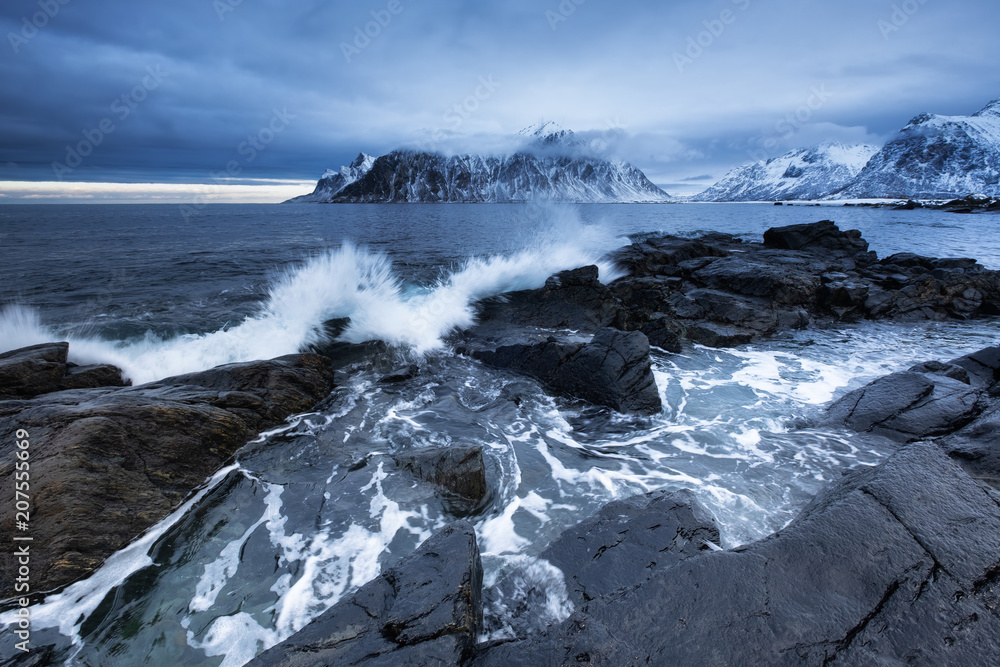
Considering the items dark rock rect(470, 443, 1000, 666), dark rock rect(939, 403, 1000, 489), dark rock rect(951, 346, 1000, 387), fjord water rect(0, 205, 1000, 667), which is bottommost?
fjord water rect(0, 205, 1000, 667)

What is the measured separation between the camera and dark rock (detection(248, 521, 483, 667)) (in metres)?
2.75

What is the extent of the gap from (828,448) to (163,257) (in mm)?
30645

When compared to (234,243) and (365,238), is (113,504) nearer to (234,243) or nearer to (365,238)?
(234,243)

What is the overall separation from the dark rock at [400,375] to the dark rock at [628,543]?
608 centimetres

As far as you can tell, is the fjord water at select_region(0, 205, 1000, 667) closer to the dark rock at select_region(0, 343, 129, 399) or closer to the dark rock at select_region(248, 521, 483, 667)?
the dark rock at select_region(248, 521, 483, 667)

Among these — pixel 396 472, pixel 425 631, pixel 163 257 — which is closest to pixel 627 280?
pixel 396 472

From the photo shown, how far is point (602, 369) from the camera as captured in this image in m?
8.43

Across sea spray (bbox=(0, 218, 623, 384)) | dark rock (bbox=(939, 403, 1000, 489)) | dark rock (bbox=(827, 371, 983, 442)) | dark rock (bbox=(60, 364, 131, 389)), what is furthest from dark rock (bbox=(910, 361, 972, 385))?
dark rock (bbox=(60, 364, 131, 389))

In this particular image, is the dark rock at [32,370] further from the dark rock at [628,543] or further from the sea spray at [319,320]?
the dark rock at [628,543]

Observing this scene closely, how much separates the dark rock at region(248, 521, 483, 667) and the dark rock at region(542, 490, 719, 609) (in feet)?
2.92

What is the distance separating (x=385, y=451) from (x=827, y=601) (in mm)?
5635

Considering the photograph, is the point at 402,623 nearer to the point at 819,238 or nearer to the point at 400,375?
the point at 400,375

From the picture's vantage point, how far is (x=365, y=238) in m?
36.3

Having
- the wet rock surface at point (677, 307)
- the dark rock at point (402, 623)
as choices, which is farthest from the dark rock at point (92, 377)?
the dark rock at point (402, 623)
